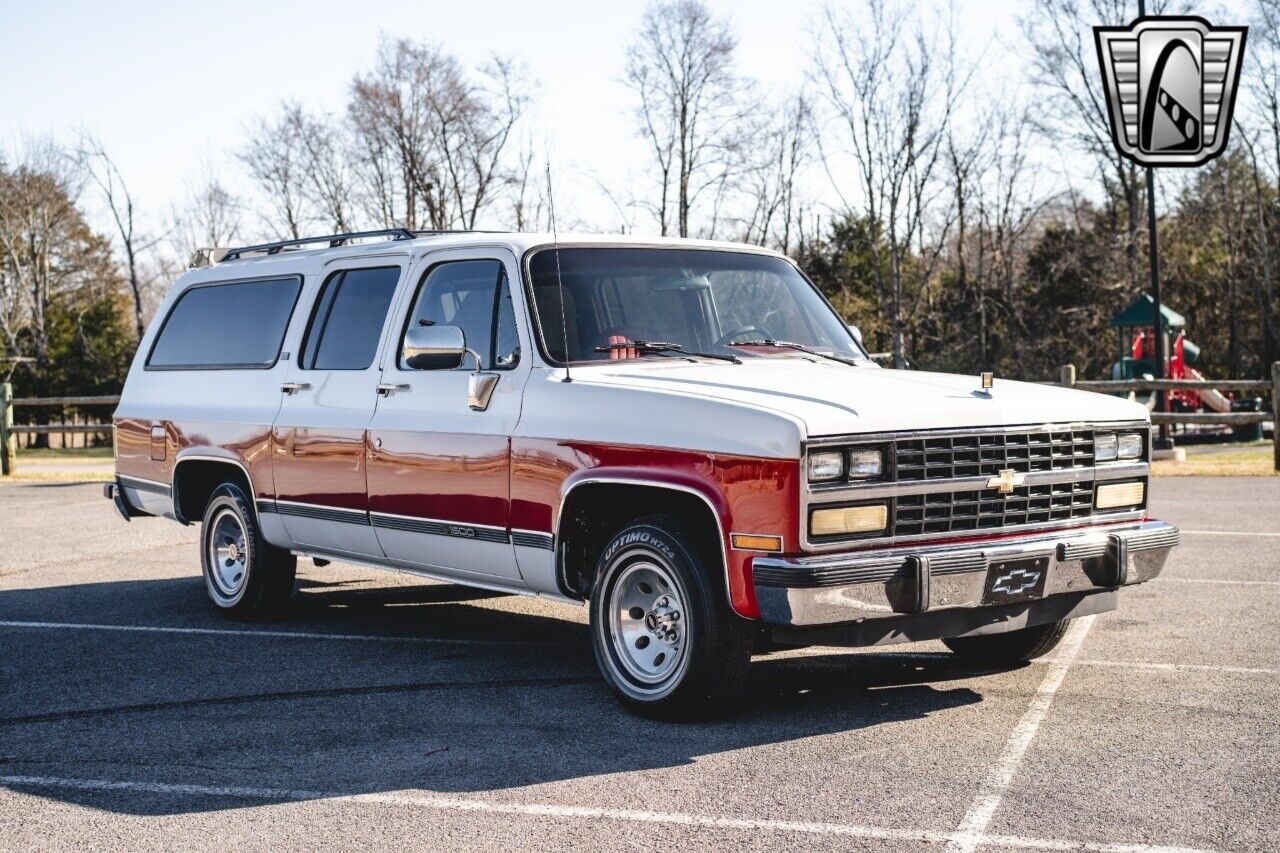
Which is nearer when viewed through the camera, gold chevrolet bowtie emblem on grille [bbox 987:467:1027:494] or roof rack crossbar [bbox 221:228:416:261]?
gold chevrolet bowtie emblem on grille [bbox 987:467:1027:494]

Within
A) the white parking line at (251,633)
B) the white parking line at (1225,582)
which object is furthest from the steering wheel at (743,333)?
the white parking line at (1225,582)

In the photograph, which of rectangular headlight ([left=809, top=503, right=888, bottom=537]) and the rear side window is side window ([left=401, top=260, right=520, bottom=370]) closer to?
the rear side window

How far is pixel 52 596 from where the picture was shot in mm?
9797

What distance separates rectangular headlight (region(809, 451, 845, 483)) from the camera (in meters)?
5.40

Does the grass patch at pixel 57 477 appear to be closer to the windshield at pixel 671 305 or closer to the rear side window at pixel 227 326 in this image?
the rear side window at pixel 227 326

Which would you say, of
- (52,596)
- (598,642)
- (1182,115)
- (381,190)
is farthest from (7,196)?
(598,642)

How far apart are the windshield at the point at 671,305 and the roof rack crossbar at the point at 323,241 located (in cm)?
124

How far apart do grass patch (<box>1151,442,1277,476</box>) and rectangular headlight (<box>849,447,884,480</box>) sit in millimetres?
14099

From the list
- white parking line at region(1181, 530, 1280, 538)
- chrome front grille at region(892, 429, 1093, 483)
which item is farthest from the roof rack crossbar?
white parking line at region(1181, 530, 1280, 538)

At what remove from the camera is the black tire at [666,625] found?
5684mm

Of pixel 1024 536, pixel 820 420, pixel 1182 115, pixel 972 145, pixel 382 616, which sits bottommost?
pixel 382 616

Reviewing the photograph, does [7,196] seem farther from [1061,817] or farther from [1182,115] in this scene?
[1061,817]

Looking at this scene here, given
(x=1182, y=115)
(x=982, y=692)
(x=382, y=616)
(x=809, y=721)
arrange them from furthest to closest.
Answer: (x=1182, y=115) → (x=382, y=616) → (x=982, y=692) → (x=809, y=721)

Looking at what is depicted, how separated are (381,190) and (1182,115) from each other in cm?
2541
